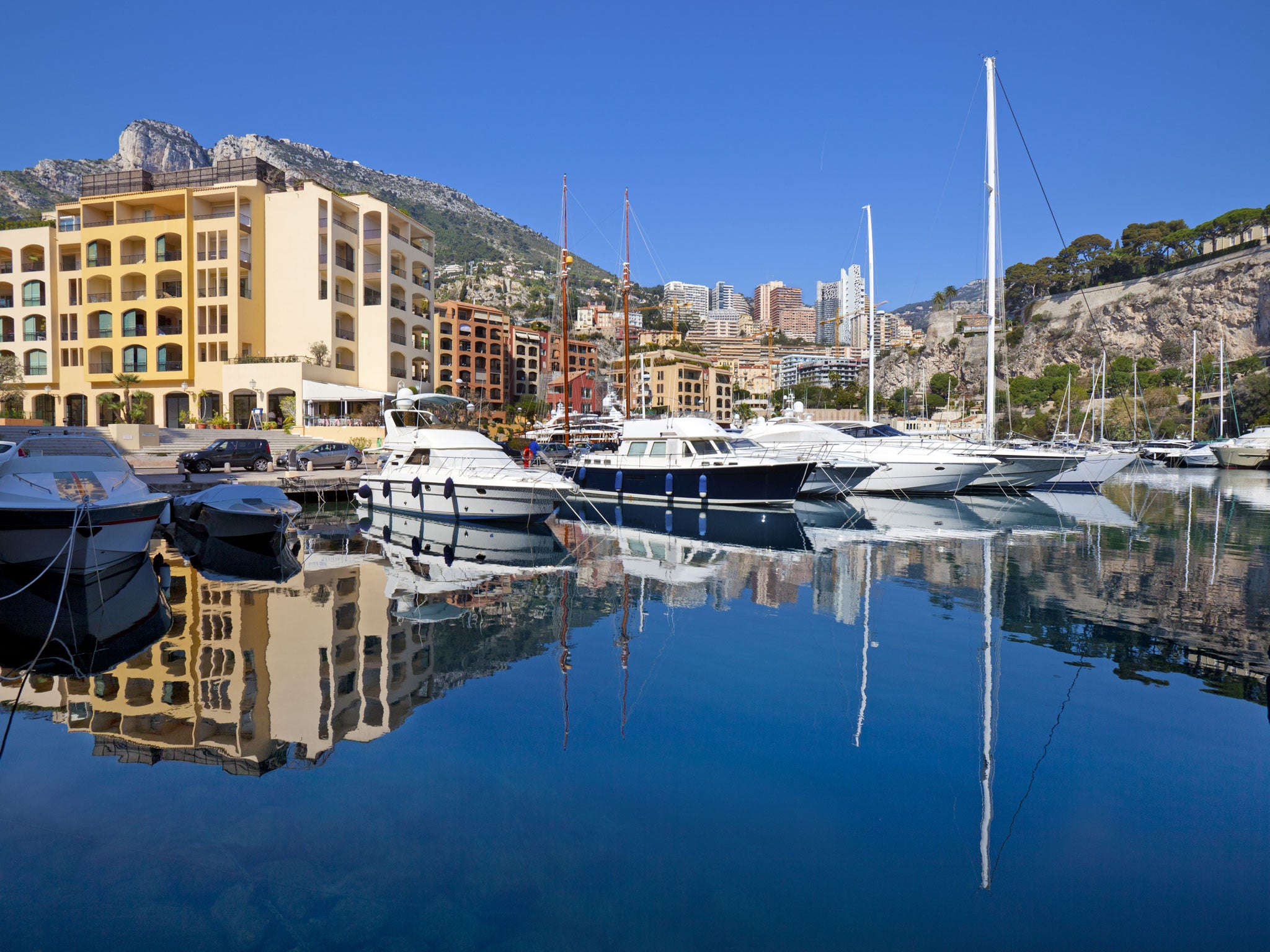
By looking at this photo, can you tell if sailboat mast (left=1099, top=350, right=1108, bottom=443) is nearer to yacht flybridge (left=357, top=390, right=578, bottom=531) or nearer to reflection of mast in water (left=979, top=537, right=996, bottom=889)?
yacht flybridge (left=357, top=390, right=578, bottom=531)

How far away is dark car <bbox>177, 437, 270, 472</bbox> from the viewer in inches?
1122

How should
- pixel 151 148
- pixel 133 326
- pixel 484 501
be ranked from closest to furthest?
1. pixel 484 501
2. pixel 133 326
3. pixel 151 148

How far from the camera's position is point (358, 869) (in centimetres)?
496

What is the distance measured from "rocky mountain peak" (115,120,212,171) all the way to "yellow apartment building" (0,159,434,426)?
123m

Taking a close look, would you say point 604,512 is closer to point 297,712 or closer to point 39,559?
point 39,559

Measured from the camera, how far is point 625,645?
408 inches

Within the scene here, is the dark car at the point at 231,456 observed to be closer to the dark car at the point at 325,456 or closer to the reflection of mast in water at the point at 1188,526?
the dark car at the point at 325,456

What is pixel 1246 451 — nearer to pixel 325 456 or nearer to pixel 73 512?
pixel 325 456

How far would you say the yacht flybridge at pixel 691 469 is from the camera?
25.3 m

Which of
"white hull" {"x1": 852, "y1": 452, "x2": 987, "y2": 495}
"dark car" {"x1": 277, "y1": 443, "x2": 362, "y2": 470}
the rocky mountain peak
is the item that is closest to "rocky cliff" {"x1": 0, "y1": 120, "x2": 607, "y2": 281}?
the rocky mountain peak

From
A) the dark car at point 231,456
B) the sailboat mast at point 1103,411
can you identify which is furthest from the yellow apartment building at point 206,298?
the sailboat mast at point 1103,411

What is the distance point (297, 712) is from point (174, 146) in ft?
621

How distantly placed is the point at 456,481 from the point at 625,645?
12.5m

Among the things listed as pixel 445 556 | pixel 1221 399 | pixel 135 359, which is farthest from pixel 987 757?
pixel 1221 399
